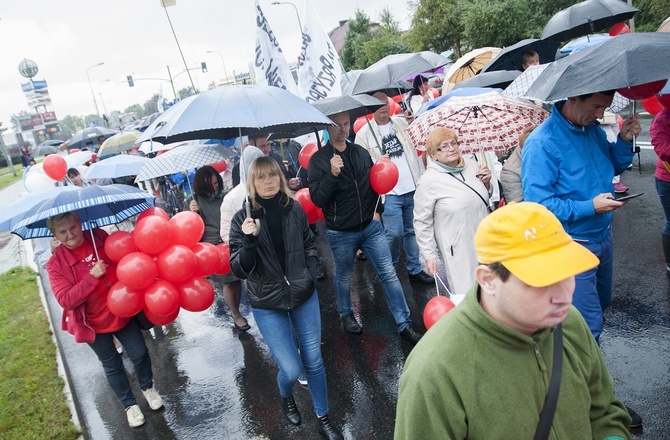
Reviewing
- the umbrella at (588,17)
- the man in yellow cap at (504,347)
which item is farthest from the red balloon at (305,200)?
the umbrella at (588,17)

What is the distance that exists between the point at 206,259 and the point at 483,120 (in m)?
2.72

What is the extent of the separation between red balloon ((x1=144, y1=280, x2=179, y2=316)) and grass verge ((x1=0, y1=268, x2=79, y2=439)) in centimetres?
149

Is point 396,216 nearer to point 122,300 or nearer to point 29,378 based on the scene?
point 122,300

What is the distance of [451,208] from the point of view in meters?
3.46

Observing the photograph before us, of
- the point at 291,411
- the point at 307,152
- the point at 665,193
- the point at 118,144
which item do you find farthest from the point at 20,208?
the point at 118,144

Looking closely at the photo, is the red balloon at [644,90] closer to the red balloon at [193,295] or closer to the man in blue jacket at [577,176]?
the man in blue jacket at [577,176]

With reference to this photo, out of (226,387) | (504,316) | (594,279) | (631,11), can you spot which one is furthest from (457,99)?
(631,11)

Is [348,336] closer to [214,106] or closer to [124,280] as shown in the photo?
[124,280]

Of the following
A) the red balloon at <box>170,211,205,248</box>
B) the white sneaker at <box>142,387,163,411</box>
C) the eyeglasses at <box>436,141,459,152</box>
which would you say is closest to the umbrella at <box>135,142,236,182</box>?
the red balloon at <box>170,211,205,248</box>

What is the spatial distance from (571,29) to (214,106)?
6.75m

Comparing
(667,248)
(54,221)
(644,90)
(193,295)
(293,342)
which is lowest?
(667,248)

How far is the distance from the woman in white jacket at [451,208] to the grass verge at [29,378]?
3557 millimetres

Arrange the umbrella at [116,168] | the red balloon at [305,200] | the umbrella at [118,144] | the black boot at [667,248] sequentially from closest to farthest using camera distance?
1. the black boot at [667,248]
2. the red balloon at [305,200]
3. the umbrella at [116,168]
4. the umbrella at [118,144]

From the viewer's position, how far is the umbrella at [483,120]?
3879mm
